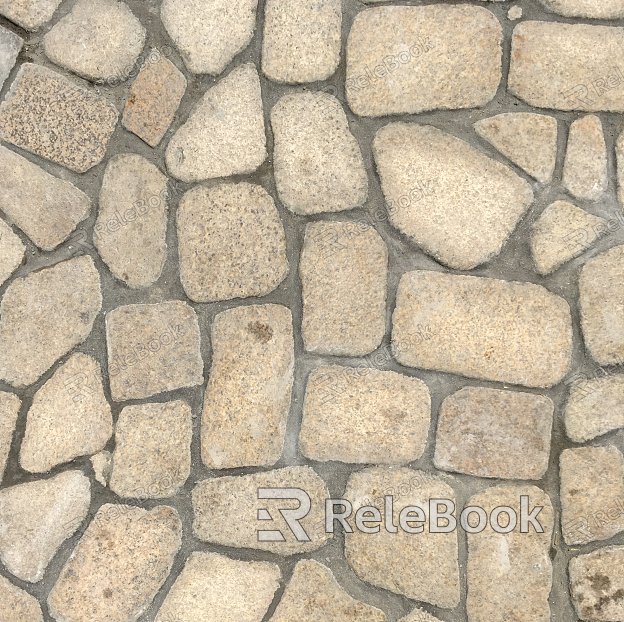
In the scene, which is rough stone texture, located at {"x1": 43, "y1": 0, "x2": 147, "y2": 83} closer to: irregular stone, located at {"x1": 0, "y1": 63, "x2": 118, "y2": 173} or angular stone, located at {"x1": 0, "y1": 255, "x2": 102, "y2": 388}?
irregular stone, located at {"x1": 0, "y1": 63, "x2": 118, "y2": 173}

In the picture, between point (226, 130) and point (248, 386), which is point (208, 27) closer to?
point (226, 130)

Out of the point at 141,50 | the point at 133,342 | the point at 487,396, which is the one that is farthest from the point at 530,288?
the point at 141,50

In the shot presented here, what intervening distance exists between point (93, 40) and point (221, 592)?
1472 mm

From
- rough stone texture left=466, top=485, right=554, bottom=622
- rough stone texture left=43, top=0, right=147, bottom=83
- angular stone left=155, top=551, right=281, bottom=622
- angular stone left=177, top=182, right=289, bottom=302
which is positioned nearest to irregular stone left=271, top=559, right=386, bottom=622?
angular stone left=155, top=551, right=281, bottom=622

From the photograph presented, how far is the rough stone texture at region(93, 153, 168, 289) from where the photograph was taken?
1559 mm

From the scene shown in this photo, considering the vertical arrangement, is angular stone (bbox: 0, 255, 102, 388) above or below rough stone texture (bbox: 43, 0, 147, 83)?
below

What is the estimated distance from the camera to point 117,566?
1561 mm

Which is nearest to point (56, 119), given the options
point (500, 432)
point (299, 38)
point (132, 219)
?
point (132, 219)

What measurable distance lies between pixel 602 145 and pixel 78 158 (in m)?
1.36

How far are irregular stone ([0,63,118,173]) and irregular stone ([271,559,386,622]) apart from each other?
47.7 inches

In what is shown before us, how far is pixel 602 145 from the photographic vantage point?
155 centimetres

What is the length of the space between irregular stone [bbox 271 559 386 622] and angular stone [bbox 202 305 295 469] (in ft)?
1.04

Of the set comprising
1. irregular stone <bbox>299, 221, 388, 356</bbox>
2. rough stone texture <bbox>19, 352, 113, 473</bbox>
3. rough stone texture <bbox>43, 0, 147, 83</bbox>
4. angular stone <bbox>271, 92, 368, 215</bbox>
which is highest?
rough stone texture <bbox>43, 0, 147, 83</bbox>

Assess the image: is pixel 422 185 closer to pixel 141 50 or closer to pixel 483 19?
pixel 483 19
